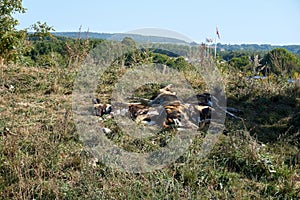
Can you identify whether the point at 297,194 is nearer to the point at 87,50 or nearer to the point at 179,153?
the point at 179,153

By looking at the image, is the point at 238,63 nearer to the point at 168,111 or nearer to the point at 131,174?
the point at 168,111

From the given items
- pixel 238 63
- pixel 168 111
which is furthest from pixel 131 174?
pixel 238 63

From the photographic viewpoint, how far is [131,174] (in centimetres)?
307

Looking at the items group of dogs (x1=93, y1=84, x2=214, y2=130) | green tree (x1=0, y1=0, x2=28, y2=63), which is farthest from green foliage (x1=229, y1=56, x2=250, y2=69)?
green tree (x1=0, y1=0, x2=28, y2=63)

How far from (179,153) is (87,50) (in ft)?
14.0

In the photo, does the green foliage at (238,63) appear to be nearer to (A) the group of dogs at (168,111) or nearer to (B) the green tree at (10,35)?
(A) the group of dogs at (168,111)

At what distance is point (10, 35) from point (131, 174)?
21.7ft

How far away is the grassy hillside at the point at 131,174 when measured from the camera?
9.17 ft

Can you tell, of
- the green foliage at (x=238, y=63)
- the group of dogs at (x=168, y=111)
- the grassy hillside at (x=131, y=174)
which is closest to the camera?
the grassy hillside at (x=131, y=174)

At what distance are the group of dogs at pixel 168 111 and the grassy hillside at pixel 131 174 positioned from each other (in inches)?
15.5

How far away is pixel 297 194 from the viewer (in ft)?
9.86

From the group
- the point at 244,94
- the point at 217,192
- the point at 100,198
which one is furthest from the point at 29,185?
the point at 244,94

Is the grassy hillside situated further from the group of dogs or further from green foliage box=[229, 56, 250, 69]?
green foliage box=[229, 56, 250, 69]

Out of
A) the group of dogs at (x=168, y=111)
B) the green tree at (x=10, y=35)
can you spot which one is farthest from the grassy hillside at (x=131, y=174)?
the green tree at (x=10, y=35)
